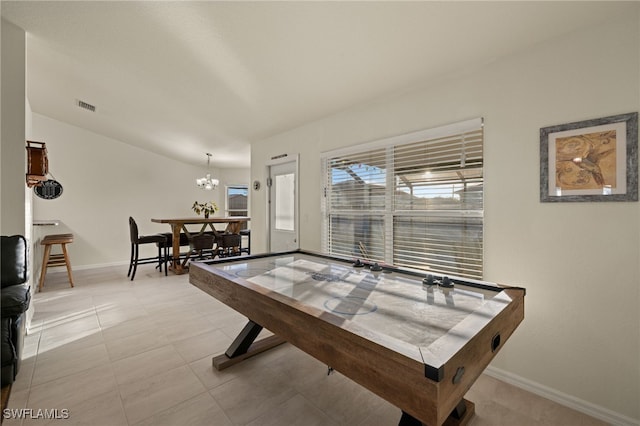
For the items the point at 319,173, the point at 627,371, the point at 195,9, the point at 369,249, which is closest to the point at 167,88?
the point at 195,9

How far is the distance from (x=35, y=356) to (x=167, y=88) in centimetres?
293

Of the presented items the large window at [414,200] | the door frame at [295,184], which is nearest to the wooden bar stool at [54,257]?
the door frame at [295,184]

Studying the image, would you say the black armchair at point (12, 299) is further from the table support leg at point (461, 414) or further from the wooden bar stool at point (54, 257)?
the table support leg at point (461, 414)

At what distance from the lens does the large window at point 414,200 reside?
7.51ft

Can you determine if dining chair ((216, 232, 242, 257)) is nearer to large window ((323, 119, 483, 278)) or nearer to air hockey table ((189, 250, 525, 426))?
large window ((323, 119, 483, 278))

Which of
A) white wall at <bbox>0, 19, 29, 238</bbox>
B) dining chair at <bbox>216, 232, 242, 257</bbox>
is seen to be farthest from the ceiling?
dining chair at <bbox>216, 232, 242, 257</bbox>

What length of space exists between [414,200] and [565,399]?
5.72ft

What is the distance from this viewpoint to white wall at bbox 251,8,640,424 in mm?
1613

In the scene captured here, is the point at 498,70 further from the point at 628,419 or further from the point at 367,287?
the point at 628,419

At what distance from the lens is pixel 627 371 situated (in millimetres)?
1607

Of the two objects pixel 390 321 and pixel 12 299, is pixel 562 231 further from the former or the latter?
pixel 12 299

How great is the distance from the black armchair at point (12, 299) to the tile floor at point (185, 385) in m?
0.20

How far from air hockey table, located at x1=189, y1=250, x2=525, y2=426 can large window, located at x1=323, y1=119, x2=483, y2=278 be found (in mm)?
757
